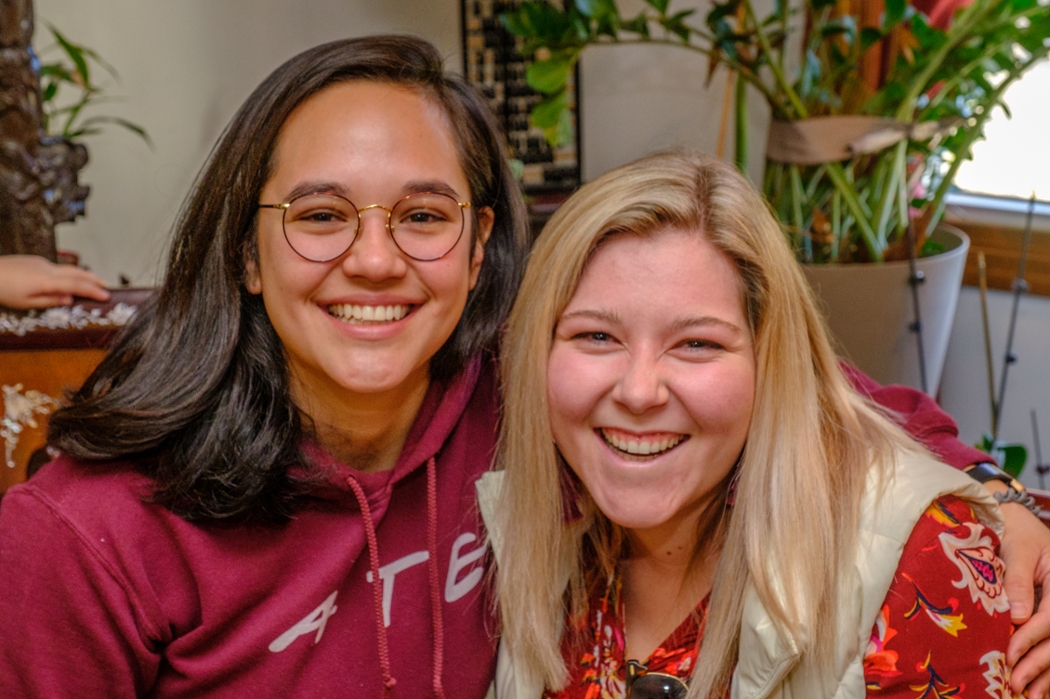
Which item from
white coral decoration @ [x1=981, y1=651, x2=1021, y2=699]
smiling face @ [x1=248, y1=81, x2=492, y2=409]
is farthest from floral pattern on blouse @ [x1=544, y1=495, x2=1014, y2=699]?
smiling face @ [x1=248, y1=81, x2=492, y2=409]

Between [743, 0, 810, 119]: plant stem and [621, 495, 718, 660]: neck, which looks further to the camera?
[743, 0, 810, 119]: plant stem

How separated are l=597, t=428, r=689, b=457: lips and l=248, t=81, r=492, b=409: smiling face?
11.9 inches

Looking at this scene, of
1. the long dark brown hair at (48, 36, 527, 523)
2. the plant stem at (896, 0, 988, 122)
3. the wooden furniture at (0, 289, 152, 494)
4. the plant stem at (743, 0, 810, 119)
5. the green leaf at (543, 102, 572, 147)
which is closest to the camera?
the long dark brown hair at (48, 36, 527, 523)

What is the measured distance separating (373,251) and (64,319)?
0.61 meters

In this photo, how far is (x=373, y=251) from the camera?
51.2 inches

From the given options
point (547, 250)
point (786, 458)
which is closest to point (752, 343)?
point (786, 458)

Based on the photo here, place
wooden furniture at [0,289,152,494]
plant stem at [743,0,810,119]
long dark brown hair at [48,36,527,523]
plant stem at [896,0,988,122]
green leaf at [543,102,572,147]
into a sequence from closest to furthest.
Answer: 1. long dark brown hair at [48,36,527,523]
2. wooden furniture at [0,289,152,494]
3. plant stem at [896,0,988,122]
4. plant stem at [743,0,810,119]
5. green leaf at [543,102,572,147]

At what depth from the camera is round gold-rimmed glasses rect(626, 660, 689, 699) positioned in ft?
4.27

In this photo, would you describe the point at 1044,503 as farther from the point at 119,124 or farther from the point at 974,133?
the point at 119,124

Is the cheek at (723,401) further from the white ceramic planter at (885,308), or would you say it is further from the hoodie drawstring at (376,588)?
the white ceramic planter at (885,308)

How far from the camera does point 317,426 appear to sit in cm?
145

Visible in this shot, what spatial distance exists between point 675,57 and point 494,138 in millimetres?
1461

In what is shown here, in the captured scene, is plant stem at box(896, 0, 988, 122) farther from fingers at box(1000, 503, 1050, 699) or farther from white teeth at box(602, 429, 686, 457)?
white teeth at box(602, 429, 686, 457)

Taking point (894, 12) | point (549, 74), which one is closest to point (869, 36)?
point (894, 12)
